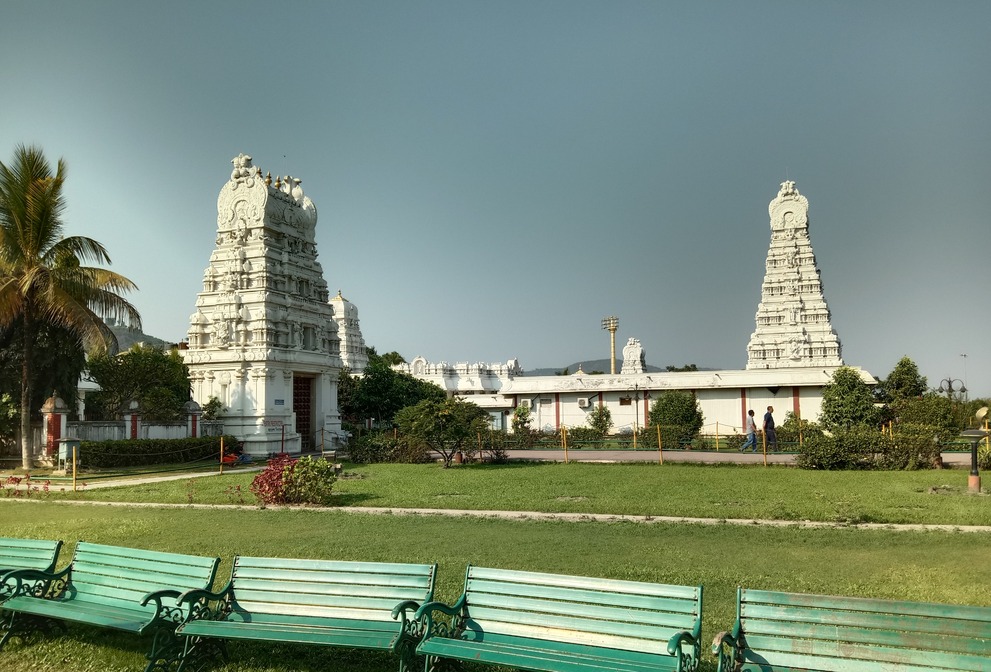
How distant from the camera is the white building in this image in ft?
115

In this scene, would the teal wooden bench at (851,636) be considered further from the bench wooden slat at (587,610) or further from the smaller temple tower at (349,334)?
the smaller temple tower at (349,334)

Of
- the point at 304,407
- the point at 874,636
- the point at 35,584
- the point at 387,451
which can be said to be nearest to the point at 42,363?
the point at 304,407

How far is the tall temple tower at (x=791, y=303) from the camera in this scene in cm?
4841

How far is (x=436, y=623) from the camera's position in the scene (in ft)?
17.7

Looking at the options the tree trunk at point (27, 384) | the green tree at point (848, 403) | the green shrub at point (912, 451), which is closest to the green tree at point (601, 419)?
the green tree at point (848, 403)

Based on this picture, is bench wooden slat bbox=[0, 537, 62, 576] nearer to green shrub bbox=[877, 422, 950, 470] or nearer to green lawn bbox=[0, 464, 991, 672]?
green lawn bbox=[0, 464, 991, 672]

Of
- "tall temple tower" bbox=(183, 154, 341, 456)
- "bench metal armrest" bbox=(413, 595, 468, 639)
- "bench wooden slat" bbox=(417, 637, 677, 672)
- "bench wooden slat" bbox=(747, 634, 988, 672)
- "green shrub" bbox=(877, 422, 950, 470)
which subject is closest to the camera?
"bench wooden slat" bbox=(747, 634, 988, 672)

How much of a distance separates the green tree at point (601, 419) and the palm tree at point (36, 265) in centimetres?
2143

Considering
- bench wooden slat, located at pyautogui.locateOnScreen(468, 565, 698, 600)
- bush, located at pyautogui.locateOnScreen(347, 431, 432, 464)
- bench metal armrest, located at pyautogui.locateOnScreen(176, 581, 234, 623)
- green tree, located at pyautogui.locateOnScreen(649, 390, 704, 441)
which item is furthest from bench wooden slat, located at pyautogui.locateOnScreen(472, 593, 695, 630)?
green tree, located at pyautogui.locateOnScreen(649, 390, 704, 441)

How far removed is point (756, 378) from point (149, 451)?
26.6 meters

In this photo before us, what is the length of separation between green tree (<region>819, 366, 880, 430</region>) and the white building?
14.5 feet

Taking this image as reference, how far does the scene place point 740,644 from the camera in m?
4.55

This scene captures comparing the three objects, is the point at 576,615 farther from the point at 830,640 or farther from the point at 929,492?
the point at 929,492

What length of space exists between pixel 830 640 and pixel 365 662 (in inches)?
133
